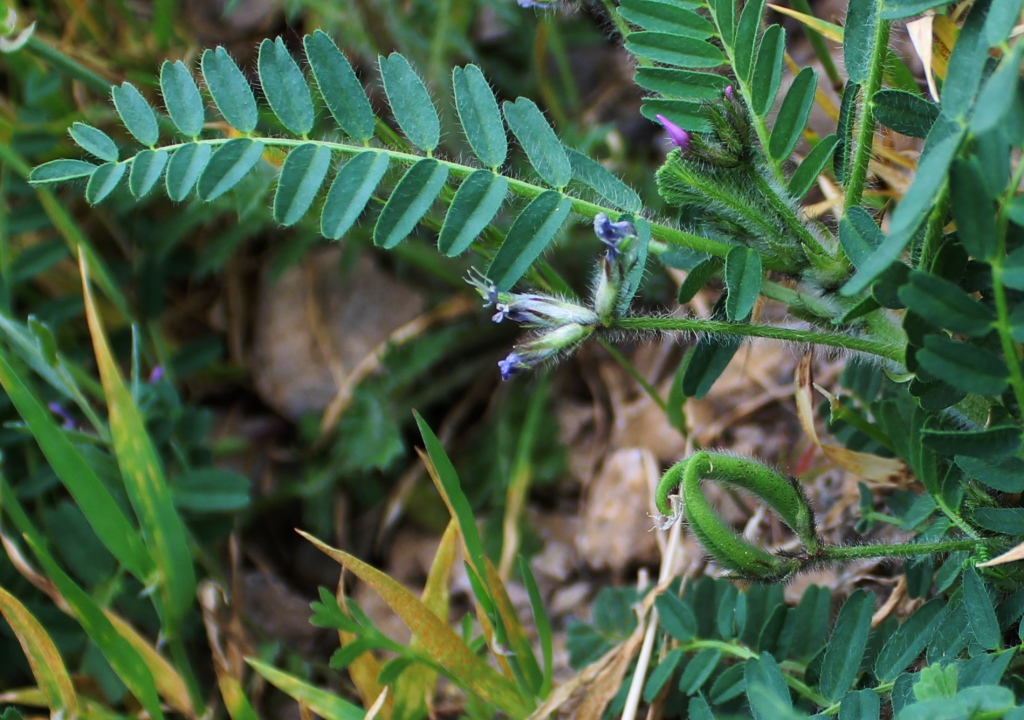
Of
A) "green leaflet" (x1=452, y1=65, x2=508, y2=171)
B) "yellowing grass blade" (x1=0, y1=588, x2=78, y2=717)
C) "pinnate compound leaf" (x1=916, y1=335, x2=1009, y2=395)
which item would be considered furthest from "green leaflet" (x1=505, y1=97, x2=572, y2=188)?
"yellowing grass blade" (x1=0, y1=588, x2=78, y2=717)

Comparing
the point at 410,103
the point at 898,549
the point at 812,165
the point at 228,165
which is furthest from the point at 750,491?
the point at 228,165

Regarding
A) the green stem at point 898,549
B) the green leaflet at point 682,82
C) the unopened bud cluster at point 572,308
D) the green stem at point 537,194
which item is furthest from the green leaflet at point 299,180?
the green stem at point 898,549

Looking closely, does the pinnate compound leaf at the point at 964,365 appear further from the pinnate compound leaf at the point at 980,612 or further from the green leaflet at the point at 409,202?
the green leaflet at the point at 409,202

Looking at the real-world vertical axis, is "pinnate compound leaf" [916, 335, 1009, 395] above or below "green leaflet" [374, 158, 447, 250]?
below

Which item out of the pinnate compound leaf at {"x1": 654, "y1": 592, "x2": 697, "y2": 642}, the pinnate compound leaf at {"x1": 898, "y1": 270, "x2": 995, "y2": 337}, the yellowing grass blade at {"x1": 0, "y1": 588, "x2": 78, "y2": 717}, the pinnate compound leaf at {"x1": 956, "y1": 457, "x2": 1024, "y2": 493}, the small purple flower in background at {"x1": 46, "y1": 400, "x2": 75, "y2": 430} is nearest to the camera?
the pinnate compound leaf at {"x1": 898, "y1": 270, "x2": 995, "y2": 337}

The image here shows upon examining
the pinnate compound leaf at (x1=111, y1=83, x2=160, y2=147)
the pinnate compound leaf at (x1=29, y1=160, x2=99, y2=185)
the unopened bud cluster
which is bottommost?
the unopened bud cluster

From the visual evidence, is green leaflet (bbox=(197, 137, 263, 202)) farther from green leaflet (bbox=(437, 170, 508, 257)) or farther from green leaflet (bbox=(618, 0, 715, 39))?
green leaflet (bbox=(618, 0, 715, 39))

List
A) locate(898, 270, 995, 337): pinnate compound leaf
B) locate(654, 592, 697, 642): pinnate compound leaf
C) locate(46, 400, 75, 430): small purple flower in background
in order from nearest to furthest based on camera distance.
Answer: locate(898, 270, 995, 337): pinnate compound leaf, locate(654, 592, 697, 642): pinnate compound leaf, locate(46, 400, 75, 430): small purple flower in background
